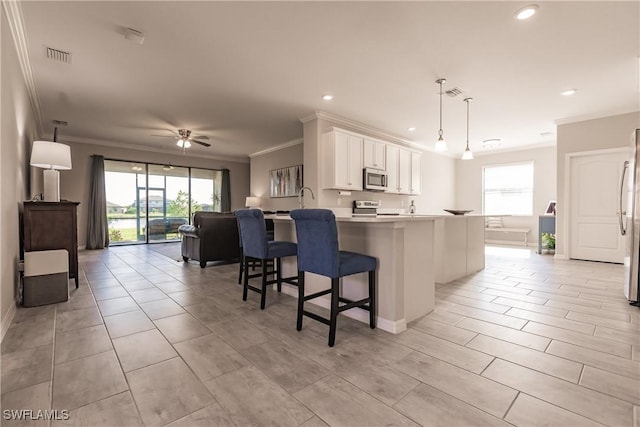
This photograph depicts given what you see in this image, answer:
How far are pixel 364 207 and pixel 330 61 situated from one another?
3.11 meters

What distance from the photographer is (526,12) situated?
2373mm

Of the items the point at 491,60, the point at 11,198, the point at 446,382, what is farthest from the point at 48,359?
the point at 491,60

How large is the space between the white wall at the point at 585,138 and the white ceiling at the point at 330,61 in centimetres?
22

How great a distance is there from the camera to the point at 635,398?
147cm

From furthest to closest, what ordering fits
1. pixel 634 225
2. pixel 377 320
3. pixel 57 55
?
pixel 57 55 < pixel 634 225 < pixel 377 320

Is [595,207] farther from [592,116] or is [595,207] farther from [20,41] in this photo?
[20,41]

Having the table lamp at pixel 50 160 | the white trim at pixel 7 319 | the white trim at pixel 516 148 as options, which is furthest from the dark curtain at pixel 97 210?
the white trim at pixel 516 148

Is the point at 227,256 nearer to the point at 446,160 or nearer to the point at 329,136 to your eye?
the point at 329,136

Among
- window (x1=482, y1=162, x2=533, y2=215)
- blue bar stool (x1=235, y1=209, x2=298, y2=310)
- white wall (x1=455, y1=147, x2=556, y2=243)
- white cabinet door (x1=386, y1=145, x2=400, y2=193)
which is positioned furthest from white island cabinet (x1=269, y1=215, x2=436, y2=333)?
window (x1=482, y1=162, x2=533, y2=215)

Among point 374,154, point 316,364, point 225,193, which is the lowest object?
point 316,364

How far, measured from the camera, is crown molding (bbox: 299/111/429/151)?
4996mm

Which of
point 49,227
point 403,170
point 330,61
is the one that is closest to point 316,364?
point 330,61

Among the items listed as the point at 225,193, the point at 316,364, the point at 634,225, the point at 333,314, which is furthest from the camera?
the point at 225,193

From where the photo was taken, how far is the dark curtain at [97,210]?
6.88m
